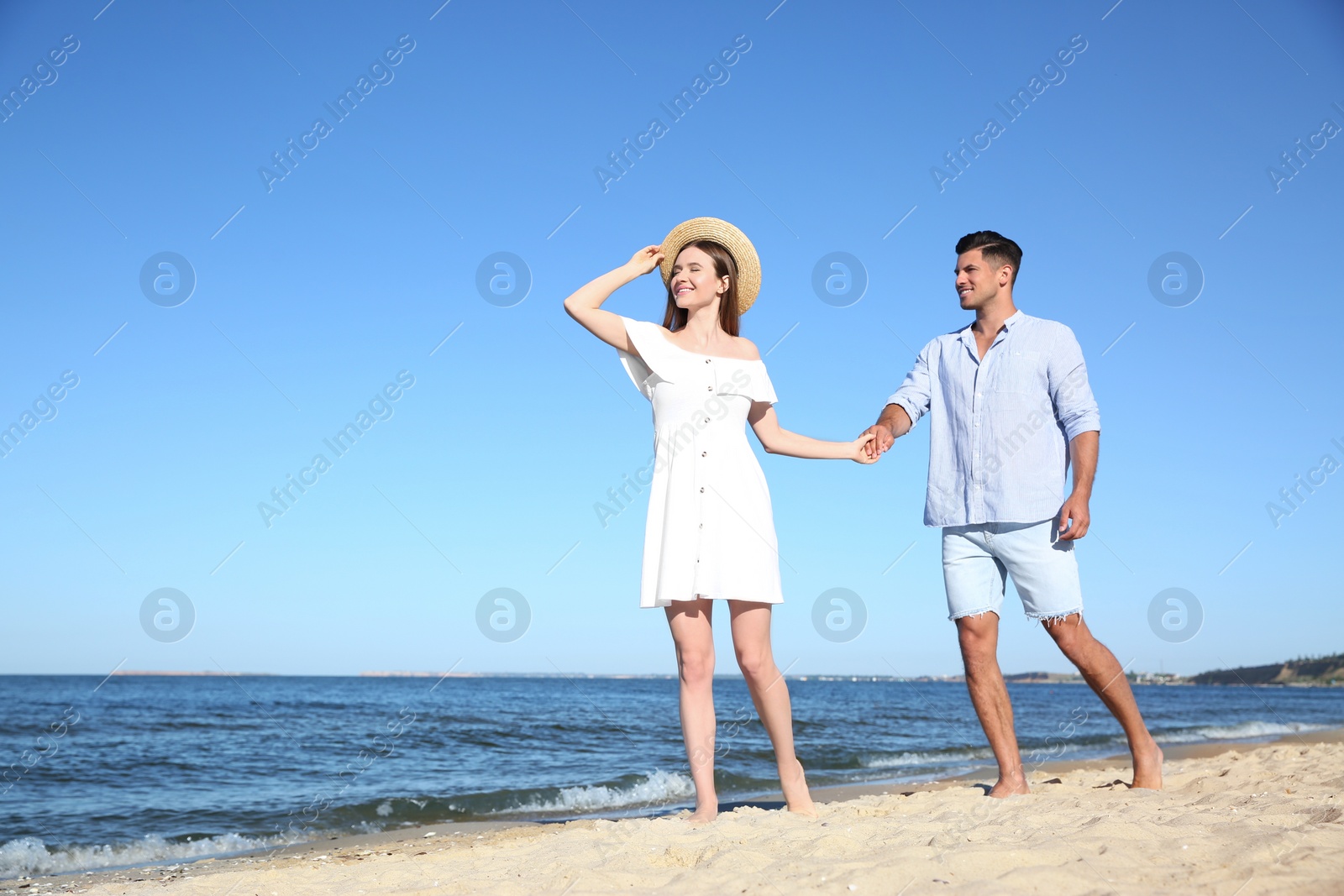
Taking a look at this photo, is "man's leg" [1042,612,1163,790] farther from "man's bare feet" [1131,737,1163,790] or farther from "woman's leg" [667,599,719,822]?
"woman's leg" [667,599,719,822]

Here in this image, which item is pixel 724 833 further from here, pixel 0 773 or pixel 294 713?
pixel 294 713

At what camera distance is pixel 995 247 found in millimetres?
3959

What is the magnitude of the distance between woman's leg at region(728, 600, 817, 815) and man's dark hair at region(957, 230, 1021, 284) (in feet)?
6.13

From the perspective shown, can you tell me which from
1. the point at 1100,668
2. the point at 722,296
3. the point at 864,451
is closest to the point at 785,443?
the point at 864,451

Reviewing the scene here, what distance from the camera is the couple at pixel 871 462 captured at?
332 centimetres

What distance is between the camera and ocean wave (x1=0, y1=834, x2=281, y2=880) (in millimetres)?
4824

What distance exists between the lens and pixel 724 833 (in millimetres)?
2992

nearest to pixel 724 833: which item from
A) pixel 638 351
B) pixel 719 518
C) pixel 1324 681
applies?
pixel 719 518

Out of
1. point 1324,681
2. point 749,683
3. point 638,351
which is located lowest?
point 1324,681

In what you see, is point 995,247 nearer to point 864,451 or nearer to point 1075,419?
point 1075,419

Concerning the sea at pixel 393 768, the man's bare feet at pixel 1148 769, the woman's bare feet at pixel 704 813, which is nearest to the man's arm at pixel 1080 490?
the man's bare feet at pixel 1148 769

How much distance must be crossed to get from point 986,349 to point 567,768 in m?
6.09

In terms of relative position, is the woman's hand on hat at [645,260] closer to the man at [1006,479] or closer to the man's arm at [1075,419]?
the man at [1006,479]

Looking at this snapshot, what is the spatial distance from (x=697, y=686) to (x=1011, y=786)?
1.55 metres
